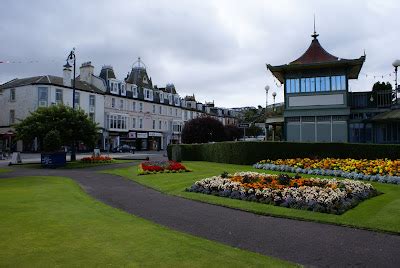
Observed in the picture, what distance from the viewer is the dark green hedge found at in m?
20.9

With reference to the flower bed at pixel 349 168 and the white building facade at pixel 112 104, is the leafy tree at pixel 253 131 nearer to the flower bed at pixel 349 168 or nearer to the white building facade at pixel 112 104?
the white building facade at pixel 112 104

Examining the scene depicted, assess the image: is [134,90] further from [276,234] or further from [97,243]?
[97,243]

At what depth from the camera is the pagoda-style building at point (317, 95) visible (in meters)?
29.6

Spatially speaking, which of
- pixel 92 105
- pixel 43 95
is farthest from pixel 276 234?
pixel 92 105

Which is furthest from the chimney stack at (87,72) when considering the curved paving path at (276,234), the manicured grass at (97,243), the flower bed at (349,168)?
the manicured grass at (97,243)

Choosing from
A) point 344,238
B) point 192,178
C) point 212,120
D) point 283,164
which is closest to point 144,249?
point 344,238

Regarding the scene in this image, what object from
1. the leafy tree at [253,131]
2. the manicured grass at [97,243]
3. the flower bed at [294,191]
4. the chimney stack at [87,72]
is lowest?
the manicured grass at [97,243]

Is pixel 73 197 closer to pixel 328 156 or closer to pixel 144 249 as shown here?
pixel 144 249

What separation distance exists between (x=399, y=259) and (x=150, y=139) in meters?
72.6

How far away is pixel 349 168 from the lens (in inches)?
687

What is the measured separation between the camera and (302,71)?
101 ft

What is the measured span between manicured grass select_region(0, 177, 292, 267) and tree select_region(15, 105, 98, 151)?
19941 mm

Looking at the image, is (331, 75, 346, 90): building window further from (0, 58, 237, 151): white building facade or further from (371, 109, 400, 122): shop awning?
(0, 58, 237, 151): white building facade

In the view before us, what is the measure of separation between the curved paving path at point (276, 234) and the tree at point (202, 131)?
37704mm
